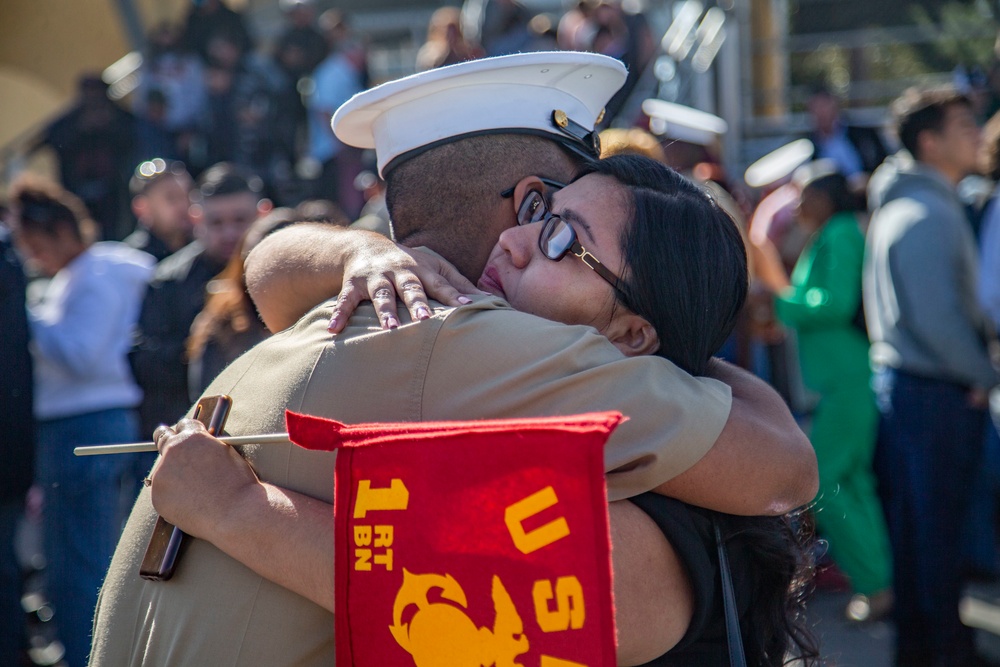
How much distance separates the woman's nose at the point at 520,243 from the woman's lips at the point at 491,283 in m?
0.05

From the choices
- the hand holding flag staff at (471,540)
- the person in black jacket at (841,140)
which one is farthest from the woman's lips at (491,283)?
the person in black jacket at (841,140)

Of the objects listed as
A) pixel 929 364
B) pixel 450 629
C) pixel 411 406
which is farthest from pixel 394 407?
pixel 929 364

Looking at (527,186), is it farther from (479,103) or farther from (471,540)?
(471,540)

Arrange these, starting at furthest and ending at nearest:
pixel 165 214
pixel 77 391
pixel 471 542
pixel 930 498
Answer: pixel 165 214, pixel 77 391, pixel 930 498, pixel 471 542

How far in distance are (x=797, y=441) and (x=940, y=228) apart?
10.3 ft

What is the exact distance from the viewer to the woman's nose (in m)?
1.94

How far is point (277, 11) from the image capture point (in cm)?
1594

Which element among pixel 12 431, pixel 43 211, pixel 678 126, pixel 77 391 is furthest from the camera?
pixel 678 126

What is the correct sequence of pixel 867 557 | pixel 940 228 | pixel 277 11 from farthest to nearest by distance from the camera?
pixel 277 11 < pixel 867 557 < pixel 940 228

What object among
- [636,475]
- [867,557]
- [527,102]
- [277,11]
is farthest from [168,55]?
[636,475]

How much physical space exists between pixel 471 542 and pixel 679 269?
2.32 feet

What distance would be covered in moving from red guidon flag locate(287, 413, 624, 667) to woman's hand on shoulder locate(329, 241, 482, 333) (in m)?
0.26

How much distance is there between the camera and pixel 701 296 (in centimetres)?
185

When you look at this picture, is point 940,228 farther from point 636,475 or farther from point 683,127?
point 636,475
